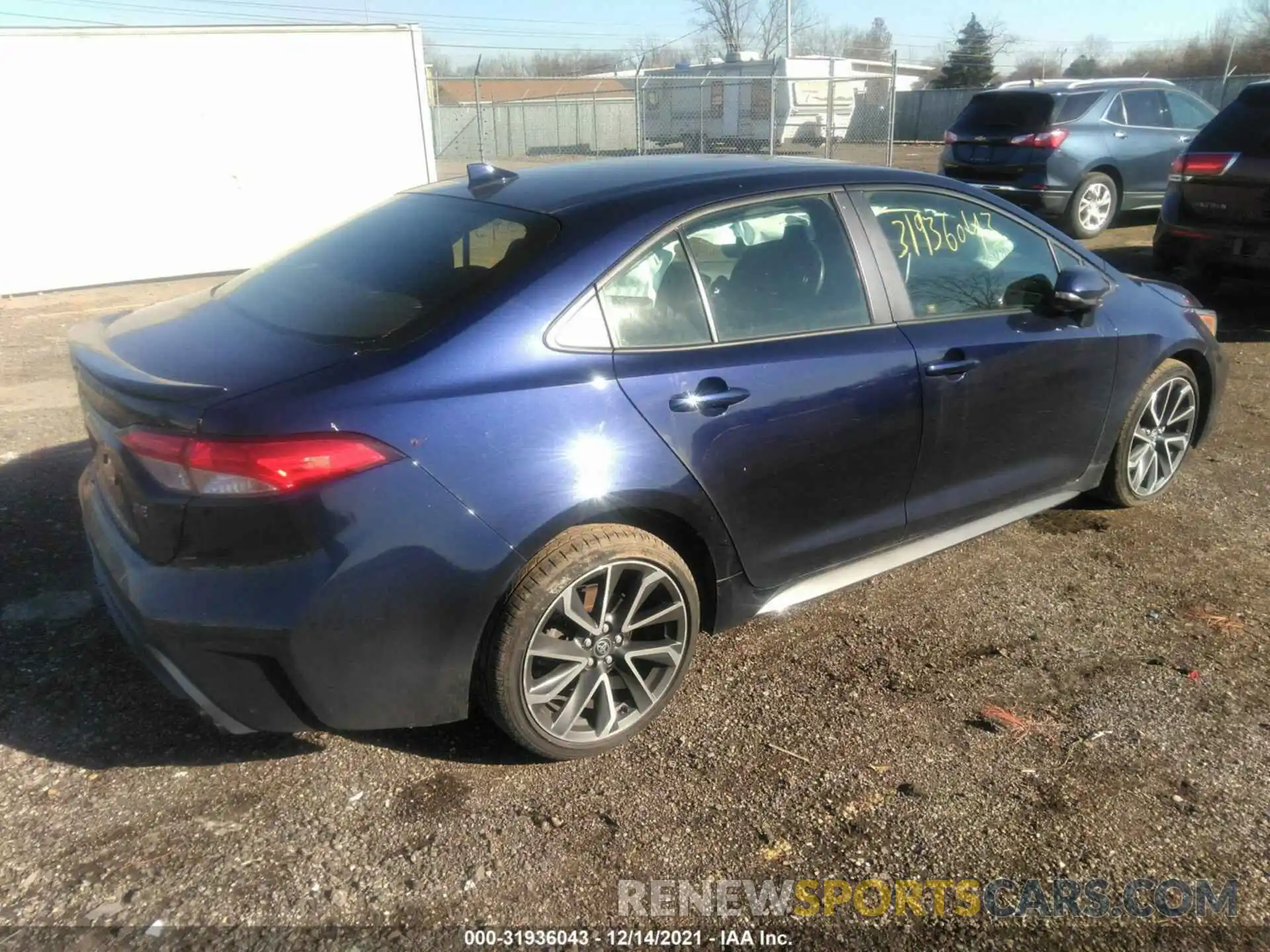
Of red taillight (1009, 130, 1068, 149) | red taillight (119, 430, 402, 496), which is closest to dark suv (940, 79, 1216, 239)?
red taillight (1009, 130, 1068, 149)

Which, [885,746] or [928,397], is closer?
[885,746]

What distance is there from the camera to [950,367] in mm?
3330

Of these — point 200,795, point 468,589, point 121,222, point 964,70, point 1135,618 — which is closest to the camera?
point 468,589

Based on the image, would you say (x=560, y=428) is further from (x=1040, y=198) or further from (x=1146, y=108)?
(x=1146, y=108)

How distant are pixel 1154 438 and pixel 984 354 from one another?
1421mm

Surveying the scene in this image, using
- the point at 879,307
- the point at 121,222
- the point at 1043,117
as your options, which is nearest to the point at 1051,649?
the point at 879,307

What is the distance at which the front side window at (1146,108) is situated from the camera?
11382mm

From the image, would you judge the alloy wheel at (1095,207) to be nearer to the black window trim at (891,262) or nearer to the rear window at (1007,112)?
the rear window at (1007,112)

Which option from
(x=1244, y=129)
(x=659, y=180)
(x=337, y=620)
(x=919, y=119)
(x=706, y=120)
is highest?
(x=659, y=180)

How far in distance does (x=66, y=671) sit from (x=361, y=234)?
5.67ft

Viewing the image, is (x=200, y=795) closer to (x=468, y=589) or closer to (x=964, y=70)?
(x=468, y=589)

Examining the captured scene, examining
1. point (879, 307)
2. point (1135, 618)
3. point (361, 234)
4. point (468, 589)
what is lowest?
point (1135, 618)

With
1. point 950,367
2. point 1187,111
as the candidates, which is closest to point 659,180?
point 950,367

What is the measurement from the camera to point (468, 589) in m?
2.46
